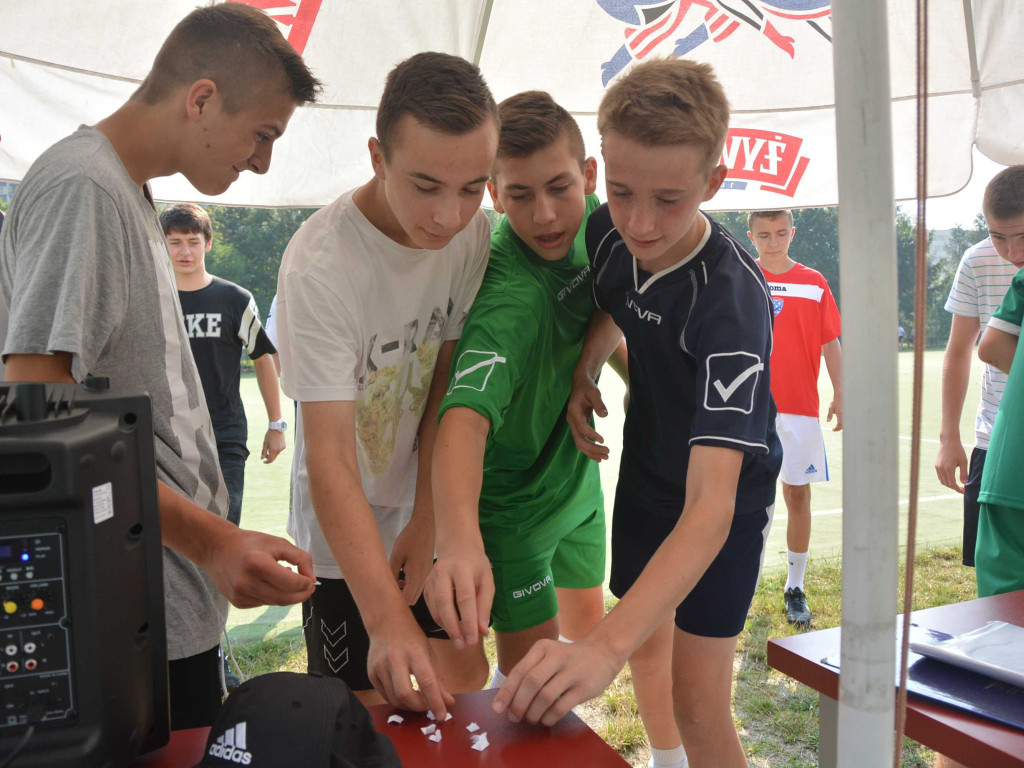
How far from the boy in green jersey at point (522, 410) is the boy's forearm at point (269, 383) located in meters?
2.65

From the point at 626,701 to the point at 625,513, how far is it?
4.53 feet

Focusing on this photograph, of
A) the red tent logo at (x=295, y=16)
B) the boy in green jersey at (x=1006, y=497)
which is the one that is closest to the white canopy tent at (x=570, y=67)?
the red tent logo at (x=295, y=16)

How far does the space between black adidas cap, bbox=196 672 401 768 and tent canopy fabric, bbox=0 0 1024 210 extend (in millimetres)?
1569

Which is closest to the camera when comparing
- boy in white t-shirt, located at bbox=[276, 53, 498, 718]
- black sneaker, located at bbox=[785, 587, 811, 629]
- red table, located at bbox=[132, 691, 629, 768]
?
red table, located at bbox=[132, 691, 629, 768]

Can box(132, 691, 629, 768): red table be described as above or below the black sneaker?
above

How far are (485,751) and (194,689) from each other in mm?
716

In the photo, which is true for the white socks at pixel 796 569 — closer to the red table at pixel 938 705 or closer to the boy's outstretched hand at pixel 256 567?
the red table at pixel 938 705

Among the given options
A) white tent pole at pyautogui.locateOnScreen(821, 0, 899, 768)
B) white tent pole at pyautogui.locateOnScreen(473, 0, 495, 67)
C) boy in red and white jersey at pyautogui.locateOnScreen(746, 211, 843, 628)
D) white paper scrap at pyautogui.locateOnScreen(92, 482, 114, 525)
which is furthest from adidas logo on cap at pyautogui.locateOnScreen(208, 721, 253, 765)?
boy in red and white jersey at pyautogui.locateOnScreen(746, 211, 843, 628)

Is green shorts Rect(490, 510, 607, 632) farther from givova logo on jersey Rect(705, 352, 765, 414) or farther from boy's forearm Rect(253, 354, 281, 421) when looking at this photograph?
boy's forearm Rect(253, 354, 281, 421)

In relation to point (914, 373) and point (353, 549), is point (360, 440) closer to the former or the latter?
point (353, 549)

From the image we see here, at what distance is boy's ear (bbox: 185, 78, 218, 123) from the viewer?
4.23 feet

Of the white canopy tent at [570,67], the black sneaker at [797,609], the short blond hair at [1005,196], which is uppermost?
the white canopy tent at [570,67]

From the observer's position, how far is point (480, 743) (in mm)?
905

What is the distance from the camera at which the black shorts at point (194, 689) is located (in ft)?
4.45
